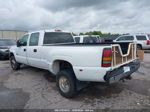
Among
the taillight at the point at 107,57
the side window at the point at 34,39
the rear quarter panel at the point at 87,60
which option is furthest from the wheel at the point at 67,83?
the side window at the point at 34,39

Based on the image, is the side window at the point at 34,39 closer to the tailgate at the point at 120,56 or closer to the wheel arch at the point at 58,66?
the wheel arch at the point at 58,66

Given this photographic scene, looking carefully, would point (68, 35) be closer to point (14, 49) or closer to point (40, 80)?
point (40, 80)

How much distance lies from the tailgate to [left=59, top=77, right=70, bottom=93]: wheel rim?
1362mm

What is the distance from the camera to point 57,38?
497cm

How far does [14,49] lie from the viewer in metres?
6.41

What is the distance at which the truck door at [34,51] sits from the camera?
4.60 meters

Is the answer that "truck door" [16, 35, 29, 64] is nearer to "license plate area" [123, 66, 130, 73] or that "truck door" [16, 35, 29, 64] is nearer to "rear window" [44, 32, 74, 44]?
"rear window" [44, 32, 74, 44]

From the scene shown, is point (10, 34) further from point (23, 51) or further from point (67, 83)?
point (67, 83)

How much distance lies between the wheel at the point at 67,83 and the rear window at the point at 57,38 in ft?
5.16

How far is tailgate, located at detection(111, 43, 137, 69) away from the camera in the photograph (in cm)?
288

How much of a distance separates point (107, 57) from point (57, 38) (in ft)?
8.95

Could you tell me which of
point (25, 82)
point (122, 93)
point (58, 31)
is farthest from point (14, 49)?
point (122, 93)

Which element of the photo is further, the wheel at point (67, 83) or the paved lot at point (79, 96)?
the wheel at point (67, 83)

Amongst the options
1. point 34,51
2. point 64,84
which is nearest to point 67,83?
point 64,84
